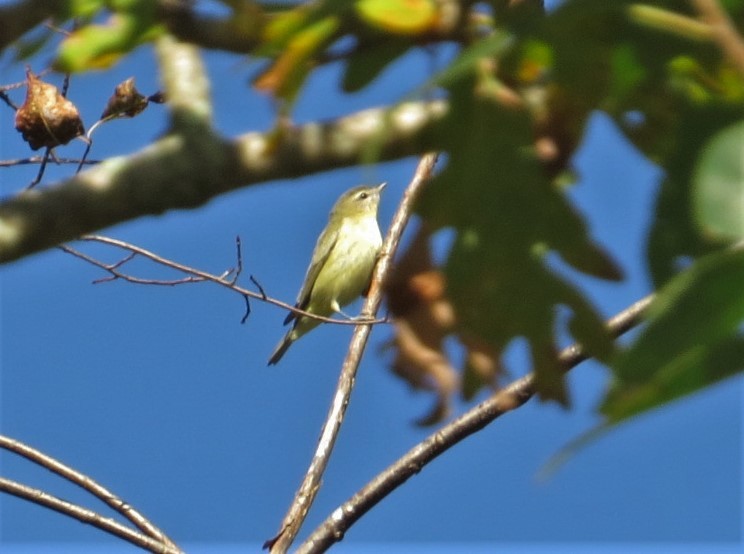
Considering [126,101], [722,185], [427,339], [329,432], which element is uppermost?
[722,185]

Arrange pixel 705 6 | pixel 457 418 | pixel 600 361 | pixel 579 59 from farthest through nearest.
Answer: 1. pixel 457 418
2. pixel 600 361
3. pixel 579 59
4. pixel 705 6

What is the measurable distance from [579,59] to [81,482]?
3.08 meters

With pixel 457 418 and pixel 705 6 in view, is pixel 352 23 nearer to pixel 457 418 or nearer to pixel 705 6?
pixel 705 6

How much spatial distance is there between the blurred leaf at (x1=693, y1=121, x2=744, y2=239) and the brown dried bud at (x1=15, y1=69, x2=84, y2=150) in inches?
109

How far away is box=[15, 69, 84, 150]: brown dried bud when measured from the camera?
11.0 ft

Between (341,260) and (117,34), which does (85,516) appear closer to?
(117,34)

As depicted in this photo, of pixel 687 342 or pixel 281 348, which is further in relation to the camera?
pixel 281 348

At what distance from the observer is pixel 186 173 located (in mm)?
1072

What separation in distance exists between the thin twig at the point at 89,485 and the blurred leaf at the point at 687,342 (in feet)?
9.79

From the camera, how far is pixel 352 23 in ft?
3.37

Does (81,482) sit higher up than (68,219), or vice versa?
(68,219)

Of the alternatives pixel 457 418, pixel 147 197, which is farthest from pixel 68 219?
pixel 457 418

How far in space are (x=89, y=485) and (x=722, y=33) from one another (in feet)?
10.7

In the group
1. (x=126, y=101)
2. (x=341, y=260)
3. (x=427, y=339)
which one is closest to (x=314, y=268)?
(x=341, y=260)
